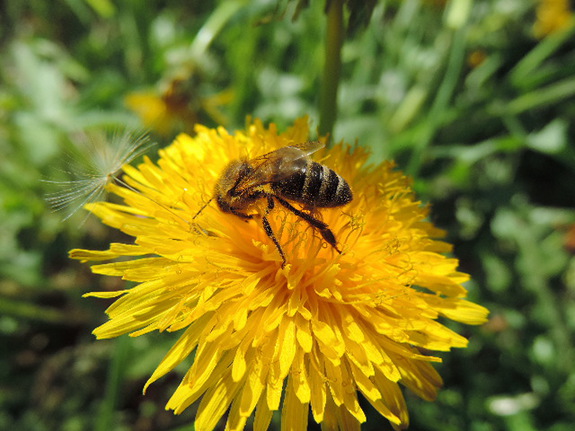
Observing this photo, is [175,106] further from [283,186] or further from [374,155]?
[283,186]

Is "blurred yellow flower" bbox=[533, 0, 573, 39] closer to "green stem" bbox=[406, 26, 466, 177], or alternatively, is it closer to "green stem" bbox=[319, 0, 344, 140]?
"green stem" bbox=[406, 26, 466, 177]

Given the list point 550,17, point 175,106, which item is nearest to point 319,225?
point 175,106

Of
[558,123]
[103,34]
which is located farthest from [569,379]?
[103,34]

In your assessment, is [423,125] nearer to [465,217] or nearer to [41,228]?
[465,217]

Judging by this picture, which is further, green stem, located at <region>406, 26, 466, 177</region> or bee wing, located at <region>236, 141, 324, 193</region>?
green stem, located at <region>406, 26, 466, 177</region>

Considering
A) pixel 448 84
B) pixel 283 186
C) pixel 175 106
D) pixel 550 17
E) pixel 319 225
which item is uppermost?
pixel 550 17

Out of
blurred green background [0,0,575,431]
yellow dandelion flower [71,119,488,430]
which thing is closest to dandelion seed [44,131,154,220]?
yellow dandelion flower [71,119,488,430]

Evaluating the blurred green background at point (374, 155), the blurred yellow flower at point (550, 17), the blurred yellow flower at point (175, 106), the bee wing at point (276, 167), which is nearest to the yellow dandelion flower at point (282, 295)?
the bee wing at point (276, 167)
